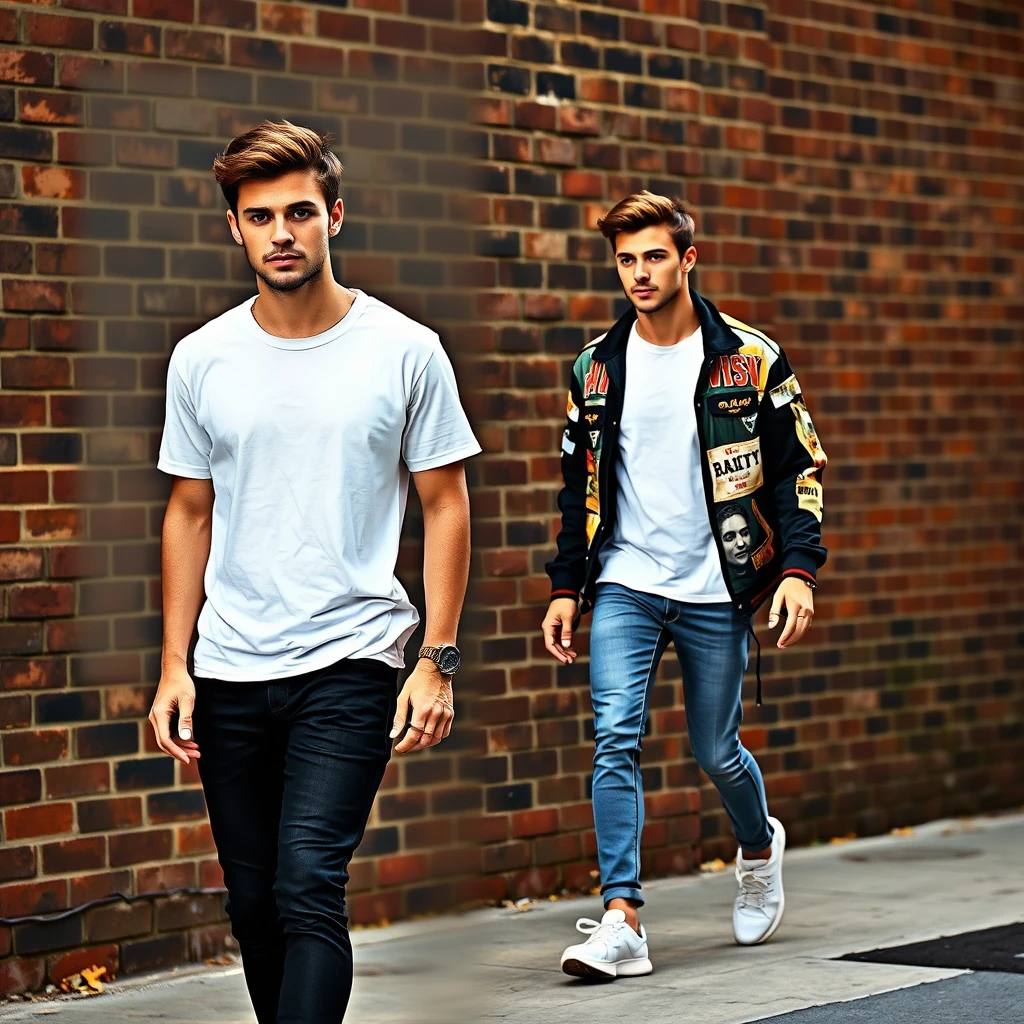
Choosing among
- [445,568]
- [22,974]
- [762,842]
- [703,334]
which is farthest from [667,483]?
[22,974]

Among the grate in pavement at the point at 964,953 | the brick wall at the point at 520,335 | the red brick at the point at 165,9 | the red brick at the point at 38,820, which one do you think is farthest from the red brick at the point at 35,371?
the grate in pavement at the point at 964,953

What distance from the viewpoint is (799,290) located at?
837 centimetres

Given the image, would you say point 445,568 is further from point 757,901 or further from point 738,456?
point 757,901

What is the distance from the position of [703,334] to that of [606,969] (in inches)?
71.3

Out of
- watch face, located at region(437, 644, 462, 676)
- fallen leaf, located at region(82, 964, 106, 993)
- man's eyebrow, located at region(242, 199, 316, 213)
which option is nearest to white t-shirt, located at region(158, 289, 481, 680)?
watch face, located at region(437, 644, 462, 676)

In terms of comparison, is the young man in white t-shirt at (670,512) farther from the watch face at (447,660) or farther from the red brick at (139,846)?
the watch face at (447,660)

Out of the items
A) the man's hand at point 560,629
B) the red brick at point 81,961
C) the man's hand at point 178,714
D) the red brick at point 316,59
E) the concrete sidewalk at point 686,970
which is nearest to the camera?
the man's hand at point 178,714

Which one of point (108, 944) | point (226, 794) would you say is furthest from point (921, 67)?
point (226, 794)

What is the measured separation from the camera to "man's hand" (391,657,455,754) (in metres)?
4.02

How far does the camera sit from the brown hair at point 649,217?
5.88 m

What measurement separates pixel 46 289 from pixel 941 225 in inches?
183

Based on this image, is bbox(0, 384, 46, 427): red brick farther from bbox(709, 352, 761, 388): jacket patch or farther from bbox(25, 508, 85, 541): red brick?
bbox(709, 352, 761, 388): jacket patch

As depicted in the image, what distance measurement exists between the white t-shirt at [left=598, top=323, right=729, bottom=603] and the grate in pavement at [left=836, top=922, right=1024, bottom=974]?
1.15m

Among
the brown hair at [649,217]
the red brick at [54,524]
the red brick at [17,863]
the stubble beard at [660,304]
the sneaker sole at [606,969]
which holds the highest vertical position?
the brown hair at [649,217]
